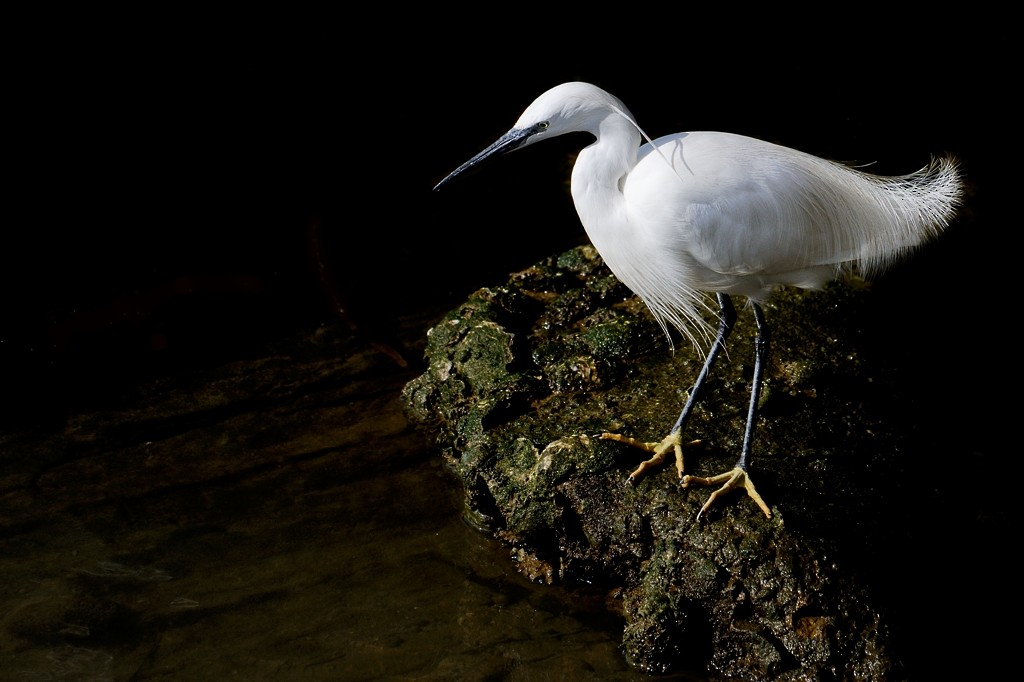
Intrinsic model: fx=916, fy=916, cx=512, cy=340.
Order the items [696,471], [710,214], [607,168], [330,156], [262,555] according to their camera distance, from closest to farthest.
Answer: [710,214] < [607,168] < [696,471] < [262,555] < [330,156]

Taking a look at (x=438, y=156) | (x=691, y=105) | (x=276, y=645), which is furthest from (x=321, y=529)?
(x=691, y=105)

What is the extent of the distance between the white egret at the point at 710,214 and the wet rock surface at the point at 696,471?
5.2 inches

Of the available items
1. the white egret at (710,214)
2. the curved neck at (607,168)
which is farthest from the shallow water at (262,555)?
the curved neck at (607,168)

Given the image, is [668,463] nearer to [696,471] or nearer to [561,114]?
[696,471]

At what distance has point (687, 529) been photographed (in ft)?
10.1

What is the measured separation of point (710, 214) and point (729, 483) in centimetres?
91

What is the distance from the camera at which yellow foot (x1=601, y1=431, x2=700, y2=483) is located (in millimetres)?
3256

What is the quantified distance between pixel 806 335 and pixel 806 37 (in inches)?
146

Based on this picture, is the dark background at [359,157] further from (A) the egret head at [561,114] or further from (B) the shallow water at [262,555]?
(A) the egret head at [561,114]

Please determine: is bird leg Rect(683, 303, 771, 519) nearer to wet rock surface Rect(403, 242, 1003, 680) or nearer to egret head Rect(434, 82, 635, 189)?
wet rock surface Rect(403, 242, 1003, 680)

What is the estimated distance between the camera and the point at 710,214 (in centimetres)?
306

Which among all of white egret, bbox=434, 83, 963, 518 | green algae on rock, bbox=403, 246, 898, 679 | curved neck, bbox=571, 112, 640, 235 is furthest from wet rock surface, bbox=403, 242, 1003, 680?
curved neck, bbox=571, 112, 640, 235

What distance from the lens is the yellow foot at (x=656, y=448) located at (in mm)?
3256

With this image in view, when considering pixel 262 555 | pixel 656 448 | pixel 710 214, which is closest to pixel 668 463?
pixel 656 448
